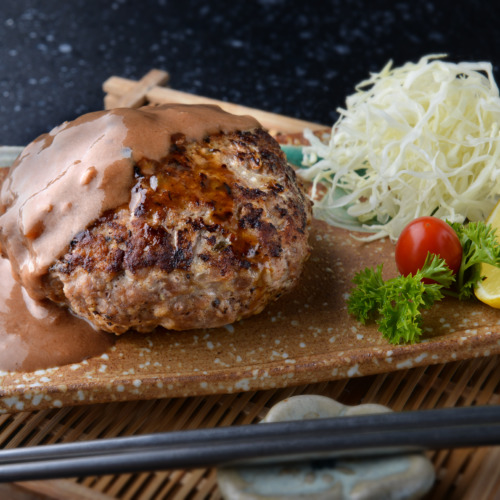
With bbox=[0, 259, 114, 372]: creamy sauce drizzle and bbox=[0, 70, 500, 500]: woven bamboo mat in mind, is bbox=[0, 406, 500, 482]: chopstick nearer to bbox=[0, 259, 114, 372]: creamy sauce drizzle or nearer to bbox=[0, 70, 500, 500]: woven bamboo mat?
bbox=[0, 70, 500, 500]: woven bamboo mat

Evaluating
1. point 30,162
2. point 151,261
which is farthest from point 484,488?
point 30,162

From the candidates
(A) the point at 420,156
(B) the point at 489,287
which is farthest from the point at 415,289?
(A) the point at 420,156

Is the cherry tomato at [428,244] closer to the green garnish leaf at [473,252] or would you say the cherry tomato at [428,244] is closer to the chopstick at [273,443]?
the green garnish leaf at [473,252]

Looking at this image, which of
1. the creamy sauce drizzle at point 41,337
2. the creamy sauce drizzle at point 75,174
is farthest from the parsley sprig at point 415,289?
the creamy sauce drizzle at point 41,337

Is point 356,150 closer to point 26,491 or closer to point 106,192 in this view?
point 106,192

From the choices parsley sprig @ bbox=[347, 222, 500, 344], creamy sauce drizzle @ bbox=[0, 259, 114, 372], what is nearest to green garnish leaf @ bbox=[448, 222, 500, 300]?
parsley sprig @ bbox=[347, 222, 500, 344]

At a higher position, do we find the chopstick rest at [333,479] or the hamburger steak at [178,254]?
the hamburger steak at [178,254]
